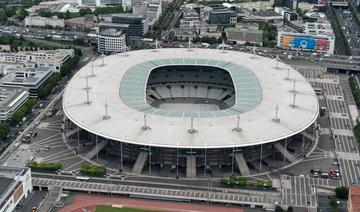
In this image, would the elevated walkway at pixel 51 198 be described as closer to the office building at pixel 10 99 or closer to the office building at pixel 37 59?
the office building at pixel 10 99

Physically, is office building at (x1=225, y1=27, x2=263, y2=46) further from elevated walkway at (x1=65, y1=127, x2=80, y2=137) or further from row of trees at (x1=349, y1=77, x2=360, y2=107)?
elevated walkway at (x1=65, y1=127, x2=80, y2=137)

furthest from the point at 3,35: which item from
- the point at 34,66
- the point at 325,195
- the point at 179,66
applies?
the point at 325,195

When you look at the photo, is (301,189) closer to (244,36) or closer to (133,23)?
(244,36)

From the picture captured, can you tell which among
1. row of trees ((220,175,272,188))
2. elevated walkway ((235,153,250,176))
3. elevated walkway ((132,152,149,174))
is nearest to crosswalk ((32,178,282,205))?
row of trees ((220,175,272,188))

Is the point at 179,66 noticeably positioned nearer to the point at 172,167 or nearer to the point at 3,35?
the point at 172,167

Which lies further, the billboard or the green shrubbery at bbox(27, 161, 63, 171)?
the billboard
